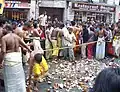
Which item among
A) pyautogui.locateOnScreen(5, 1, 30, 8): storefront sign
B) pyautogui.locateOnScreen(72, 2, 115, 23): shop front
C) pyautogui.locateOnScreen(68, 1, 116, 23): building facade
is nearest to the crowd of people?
pyautogui.locateOnScreen(5, 1, 30, 8): storefront sign

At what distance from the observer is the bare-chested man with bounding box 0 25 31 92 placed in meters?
7.46

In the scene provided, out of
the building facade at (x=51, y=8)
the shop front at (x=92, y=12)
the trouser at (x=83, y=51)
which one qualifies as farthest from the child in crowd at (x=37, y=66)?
the shop front at (x=92, y=12)

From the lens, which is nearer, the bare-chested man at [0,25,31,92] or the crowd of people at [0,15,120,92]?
the bare-chested man at [0,25,31,92]

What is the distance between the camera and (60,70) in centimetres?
1229

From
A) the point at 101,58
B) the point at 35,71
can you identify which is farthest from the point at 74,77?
the point at 101,58

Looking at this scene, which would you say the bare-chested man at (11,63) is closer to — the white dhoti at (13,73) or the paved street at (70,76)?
the white dhoti at (13,73)

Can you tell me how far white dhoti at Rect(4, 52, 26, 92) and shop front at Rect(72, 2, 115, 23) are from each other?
29.1m

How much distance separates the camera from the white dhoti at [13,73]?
294 inches

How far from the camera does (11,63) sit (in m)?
7.46

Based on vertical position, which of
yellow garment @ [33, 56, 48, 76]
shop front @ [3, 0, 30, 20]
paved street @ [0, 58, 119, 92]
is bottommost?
paved street @ [0, 58, 119, 92]

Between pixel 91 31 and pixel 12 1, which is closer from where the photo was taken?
pixel 91 31

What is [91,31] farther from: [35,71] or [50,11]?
[50,11]

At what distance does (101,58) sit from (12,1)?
17.3 metres

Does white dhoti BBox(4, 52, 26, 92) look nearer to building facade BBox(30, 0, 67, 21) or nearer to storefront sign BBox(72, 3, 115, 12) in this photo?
building facade BBox(30, 0, 67, 21)
